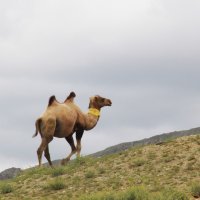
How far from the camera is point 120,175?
18281mm

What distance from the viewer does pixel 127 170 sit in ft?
61.6

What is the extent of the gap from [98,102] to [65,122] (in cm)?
261

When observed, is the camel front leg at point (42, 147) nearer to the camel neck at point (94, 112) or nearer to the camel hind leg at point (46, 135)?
the camel hind leg at point (46, 135)

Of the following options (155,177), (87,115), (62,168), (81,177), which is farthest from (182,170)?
(87,115)

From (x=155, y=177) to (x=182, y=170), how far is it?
866mm

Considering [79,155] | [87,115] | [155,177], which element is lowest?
[155,177]

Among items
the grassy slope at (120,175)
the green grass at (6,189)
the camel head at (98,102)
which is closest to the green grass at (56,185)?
the grassy slope at (120,175)

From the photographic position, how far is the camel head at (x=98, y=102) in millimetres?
23516

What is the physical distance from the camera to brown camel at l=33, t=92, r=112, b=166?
21094 millimetres

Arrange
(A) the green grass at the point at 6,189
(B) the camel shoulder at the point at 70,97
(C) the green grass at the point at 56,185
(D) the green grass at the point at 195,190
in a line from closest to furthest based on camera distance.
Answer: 1. (D) the green grass at the point at 195,190
2. (C) the green grass at the point at 56,185
3. (A) the green grass at the point at 6,189
4. (B) the camel shoulder at the point at 70,97

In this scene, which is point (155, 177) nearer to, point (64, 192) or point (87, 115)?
point (64, 192)

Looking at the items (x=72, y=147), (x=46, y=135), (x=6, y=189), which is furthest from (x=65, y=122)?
(x=6, y=189)

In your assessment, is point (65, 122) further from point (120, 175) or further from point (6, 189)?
point (120, 175)

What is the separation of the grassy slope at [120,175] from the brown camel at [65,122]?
42.0 inches
